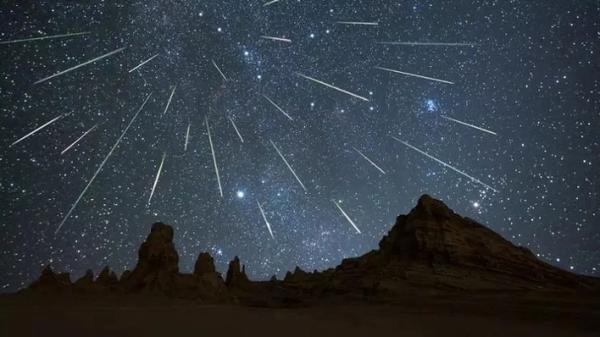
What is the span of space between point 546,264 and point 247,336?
3399 cm

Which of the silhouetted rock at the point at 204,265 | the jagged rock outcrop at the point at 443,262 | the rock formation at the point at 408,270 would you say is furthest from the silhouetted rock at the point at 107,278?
the jagged rock outcrop at the point at 443,262

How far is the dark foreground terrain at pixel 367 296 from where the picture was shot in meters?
10.2

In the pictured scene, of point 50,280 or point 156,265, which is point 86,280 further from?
point 156,265

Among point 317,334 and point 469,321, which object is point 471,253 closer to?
point 469,321

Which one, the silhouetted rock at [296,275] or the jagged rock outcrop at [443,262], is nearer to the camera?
the jagged rock outcrop at [443,262]

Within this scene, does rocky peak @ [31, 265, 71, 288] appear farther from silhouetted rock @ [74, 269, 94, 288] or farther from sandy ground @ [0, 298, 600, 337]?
sandy ground @ [0, 298, 600, 337]

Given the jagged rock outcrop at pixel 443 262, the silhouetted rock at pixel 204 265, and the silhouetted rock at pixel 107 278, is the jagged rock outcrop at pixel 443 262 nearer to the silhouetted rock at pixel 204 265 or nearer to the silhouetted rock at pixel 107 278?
the silhouetted rock at pixel 204 265

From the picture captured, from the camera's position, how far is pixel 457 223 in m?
36.4

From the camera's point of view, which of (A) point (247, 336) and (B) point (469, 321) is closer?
(A) point (247, 336)

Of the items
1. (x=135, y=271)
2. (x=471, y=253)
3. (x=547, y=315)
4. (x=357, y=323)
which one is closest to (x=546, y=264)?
(x=471, y=253)

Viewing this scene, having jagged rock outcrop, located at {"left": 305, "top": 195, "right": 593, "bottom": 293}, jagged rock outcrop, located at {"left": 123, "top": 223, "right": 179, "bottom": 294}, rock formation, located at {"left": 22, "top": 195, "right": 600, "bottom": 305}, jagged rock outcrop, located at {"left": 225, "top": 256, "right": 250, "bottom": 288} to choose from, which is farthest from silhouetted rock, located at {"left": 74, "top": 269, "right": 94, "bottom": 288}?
jagged rock outcrop, located at {"left": 305, "top": 195, "right": 593, "bottom": 293}

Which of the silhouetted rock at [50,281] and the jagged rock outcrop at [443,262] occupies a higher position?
the jagged rock outcrop at [443,262]

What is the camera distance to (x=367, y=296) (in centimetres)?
2667

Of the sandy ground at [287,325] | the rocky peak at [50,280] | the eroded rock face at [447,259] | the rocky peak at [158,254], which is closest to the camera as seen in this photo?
the sandy ground at [287,325]
